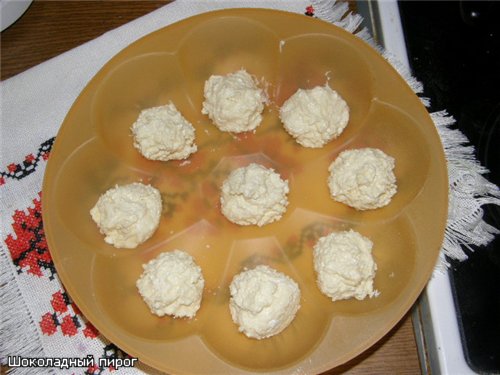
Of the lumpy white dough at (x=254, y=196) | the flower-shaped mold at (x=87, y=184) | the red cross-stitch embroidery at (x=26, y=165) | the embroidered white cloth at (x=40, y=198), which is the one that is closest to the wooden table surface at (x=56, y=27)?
the embroidered white cloth at (x=40, y=198)

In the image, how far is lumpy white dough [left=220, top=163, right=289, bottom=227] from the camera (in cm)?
108

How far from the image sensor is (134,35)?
1.24m

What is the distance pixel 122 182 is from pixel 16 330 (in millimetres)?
348

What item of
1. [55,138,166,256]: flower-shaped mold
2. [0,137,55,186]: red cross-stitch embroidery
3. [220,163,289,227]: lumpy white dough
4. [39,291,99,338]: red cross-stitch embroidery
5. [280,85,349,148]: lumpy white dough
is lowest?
[39,291,99,338]: red cross-stitch embroidery

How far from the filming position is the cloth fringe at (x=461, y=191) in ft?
3.51

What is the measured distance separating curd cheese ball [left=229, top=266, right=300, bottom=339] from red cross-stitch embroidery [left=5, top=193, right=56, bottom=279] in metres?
0.38

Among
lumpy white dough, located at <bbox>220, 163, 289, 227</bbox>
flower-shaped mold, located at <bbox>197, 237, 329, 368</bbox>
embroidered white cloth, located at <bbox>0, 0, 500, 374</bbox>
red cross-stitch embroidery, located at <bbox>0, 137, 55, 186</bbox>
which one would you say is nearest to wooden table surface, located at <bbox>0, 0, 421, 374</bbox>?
embroidered white cloth, located at <bbox>0, 0, 500, 374</bbox>

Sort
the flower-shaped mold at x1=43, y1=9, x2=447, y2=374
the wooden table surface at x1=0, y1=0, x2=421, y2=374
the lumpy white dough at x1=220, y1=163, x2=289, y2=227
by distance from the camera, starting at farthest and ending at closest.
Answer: the wooden table surface at x1=0, y1=0, x2=421, y2=374, the lumpy white dough at x1=220, y1=163, x2=289, y2=227, the flower-shaped mold at x1=43, y1=9, x2=447, y2=374

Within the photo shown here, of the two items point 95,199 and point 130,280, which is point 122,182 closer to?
point 95,199

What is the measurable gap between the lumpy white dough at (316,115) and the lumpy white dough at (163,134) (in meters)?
0.21

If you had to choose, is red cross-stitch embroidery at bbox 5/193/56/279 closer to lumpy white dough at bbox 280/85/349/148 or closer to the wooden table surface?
the wooden table surface

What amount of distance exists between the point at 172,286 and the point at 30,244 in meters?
0.33

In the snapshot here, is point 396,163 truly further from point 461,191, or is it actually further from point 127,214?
point 127,214

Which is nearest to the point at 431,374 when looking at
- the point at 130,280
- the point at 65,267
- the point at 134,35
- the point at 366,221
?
the point at 366,221
